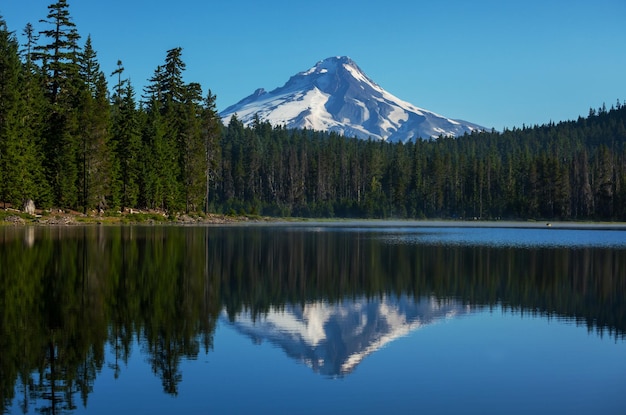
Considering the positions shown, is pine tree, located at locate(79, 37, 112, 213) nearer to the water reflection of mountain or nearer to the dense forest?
the dense forest

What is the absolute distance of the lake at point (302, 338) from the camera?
39.0 ft

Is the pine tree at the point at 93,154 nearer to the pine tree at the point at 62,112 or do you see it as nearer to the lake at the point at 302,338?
the pine tree at the point at 62,112

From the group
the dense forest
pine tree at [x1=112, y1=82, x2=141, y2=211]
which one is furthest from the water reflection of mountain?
pine tree at [x1=112, y1=82, x2=141, y2=211]

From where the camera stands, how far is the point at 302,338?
16.9m

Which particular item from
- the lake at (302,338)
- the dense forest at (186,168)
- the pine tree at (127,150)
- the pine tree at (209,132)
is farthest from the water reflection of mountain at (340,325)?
the pine tree at (209,132)

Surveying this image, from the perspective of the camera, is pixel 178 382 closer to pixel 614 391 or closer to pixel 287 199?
pixel 614 391

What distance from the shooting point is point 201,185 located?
9738 cm

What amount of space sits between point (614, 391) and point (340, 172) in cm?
17972

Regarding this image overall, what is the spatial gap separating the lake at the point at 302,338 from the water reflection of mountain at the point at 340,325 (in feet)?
0.20

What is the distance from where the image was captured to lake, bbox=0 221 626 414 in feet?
39.0

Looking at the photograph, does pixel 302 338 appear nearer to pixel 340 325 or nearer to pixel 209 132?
pixel 340 325

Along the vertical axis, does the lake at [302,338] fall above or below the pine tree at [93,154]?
below

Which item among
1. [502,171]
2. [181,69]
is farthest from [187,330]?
[502,171]

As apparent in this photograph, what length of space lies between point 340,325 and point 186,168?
80528mm
